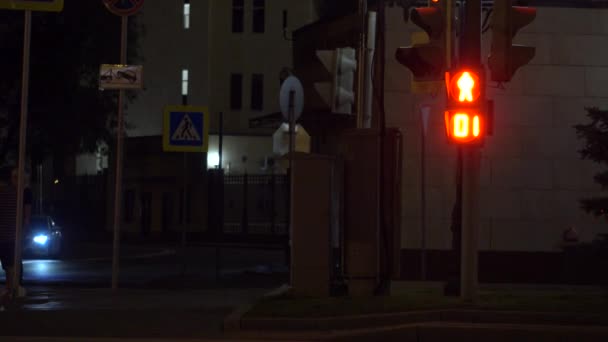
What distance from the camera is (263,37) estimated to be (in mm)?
50375

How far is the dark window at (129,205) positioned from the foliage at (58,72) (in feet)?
44.9

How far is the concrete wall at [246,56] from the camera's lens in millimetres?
50156

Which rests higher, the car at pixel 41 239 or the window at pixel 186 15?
the window at pixel 186 15

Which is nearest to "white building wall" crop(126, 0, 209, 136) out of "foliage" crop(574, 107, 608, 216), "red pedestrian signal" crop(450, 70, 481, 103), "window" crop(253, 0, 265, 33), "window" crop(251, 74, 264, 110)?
"window" crop(251, 74, 264, 110)

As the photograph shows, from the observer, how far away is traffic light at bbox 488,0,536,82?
11609 millimetres

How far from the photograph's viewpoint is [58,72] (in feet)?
105

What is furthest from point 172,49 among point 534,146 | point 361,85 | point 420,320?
point 420,320

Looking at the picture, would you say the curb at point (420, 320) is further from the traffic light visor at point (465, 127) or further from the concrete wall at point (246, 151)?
the concrete wall at point (246, 151)

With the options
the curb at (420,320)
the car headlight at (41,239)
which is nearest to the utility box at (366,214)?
the curb at (420,320)

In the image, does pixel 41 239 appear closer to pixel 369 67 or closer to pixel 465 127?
pixel 369 67

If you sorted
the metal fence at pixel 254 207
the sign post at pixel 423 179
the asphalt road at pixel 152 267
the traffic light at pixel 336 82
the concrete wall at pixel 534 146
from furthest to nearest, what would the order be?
the metal fence at pixel 254 207, the asphalt road at pixel 152 267, the concrete wall at pixel 534 146, the sign post at pixel 423 179, the traffic light at pixel 336 82

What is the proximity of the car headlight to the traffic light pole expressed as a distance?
Answer: 1863cm

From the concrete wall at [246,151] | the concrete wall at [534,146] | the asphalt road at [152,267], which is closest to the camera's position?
the concrete wall at [534,146]

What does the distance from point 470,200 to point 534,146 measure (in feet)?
17.0
